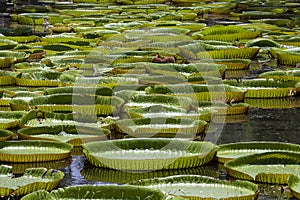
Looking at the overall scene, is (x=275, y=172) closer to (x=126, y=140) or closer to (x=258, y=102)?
(x=126, y=140)

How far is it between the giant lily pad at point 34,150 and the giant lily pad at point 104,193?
1.32 meters

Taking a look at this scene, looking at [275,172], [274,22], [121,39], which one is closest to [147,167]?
[275,172]

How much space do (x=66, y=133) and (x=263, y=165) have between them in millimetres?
1936

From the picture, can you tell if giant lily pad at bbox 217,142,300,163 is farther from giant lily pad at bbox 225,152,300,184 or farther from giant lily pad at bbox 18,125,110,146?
giant lily pad at bbox 18,125,110,146

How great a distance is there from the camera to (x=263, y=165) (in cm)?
585

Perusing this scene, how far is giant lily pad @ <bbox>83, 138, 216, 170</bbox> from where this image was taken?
5910 mm

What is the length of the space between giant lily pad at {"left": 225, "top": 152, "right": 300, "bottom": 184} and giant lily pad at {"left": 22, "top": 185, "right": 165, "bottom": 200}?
3.45 feet

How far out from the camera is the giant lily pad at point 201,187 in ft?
16.7

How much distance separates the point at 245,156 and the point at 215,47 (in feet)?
22.0

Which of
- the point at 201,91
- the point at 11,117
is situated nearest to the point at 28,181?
the point at 11,117

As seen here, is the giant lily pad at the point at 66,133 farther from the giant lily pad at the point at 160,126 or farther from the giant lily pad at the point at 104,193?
the giant lily pad at the point at 104,193

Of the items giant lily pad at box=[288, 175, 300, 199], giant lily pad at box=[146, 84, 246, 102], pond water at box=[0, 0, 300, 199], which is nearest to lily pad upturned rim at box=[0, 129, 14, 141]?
pond water at box=[0, 0, 300, 199]

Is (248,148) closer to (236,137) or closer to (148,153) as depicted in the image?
(148,153)

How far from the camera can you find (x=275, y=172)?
5688 mm
